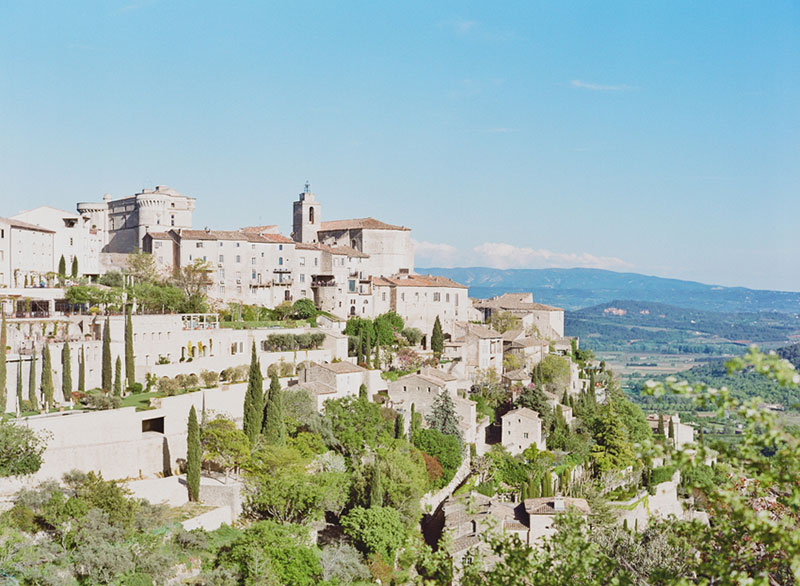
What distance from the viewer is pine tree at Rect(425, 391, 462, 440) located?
45.1 meters

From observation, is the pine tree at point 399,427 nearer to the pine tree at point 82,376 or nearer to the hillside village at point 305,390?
the hillside village at point 305,390

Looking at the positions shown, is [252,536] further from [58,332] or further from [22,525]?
[58,332]

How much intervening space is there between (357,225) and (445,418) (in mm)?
29673

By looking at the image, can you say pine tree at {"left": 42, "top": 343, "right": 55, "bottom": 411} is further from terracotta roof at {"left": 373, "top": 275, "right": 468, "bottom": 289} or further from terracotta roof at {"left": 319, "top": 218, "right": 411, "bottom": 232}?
terracotta roof at {"left": 319, "top": 218, "right": 411, "bottom": 232}

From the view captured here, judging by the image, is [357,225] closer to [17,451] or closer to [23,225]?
[23,225]

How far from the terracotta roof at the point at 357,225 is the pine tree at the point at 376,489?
3824 centimetres

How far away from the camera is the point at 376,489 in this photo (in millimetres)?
33844

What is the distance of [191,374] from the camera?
40.7 meters

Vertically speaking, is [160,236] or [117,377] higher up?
[160,236]

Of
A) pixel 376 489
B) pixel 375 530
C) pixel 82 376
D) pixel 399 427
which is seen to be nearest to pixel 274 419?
pixel 376 489

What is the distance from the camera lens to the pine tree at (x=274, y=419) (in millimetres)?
35062

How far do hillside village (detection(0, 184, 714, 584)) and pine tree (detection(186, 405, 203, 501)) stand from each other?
70 mm

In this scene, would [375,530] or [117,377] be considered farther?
[117,377]

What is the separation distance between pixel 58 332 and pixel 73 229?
17.8m
